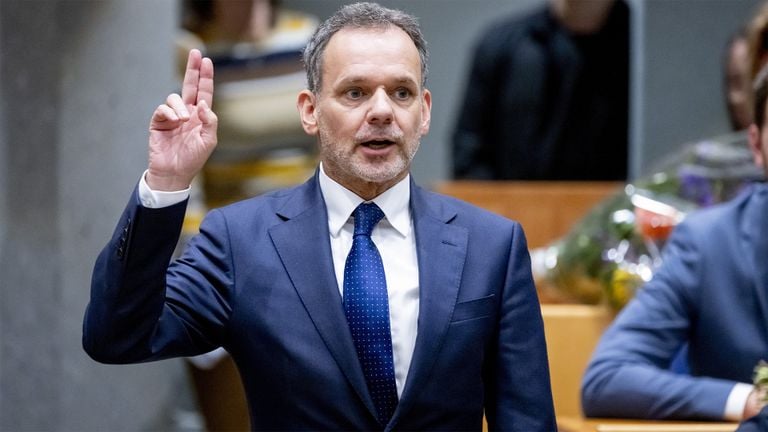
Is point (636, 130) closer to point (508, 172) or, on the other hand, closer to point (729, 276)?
point (508, 172)

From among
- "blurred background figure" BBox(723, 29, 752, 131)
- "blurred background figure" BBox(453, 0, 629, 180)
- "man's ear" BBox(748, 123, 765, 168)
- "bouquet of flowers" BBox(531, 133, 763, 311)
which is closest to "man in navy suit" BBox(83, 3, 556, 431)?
"man's ear" BBox(748, 123, 765, 168)

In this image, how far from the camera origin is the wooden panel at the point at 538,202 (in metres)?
5.09

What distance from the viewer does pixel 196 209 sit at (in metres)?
4.68

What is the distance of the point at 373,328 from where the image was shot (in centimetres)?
233

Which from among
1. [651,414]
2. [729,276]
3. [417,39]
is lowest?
[651,414]

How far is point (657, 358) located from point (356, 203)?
38.7 inches

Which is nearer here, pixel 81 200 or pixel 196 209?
pixel 81 200

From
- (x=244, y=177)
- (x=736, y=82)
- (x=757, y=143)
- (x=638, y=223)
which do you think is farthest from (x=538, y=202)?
(x=757, y=143)

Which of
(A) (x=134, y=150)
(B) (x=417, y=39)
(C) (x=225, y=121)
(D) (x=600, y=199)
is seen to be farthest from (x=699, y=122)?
(B) (x=417, y=39)

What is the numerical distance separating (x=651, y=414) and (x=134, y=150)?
192cm

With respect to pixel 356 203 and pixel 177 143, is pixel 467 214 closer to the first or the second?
pixel 356 203

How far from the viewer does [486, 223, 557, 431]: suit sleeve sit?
2.36m

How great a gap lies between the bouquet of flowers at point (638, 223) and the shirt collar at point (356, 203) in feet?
5.04

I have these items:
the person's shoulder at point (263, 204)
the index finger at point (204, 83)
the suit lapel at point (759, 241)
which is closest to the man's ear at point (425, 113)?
the person's shoulder at point (263, 204)
